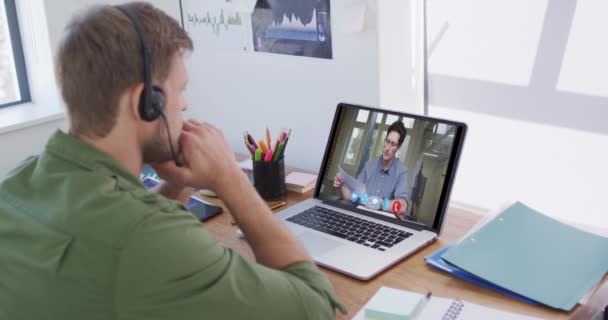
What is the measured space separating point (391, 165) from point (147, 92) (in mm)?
677

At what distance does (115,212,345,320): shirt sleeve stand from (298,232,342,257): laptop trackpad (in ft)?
1.30

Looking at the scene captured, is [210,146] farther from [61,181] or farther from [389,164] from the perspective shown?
[389,164]

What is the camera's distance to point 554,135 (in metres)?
1.69

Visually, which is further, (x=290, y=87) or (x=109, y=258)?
(x=290, y=87)

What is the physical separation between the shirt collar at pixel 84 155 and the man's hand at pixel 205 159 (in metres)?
0.22

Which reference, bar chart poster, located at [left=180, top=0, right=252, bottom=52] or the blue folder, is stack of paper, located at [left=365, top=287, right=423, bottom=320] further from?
bar chart poster, located at [left=180, top=0, right=252, bottom=52]

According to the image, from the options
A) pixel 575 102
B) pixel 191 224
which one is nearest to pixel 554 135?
pixel 575 102

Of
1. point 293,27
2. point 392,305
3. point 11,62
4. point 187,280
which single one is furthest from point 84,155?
point 11,62

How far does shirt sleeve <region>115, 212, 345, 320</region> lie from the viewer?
83cm

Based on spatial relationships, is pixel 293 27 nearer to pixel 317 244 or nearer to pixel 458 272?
pixel 317 244

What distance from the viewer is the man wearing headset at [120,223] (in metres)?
0.84

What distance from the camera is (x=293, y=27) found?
1.78 metres

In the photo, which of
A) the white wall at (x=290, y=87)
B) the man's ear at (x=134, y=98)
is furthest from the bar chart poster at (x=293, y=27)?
the man's ear at (x=134, y=98)

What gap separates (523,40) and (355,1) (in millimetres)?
437
